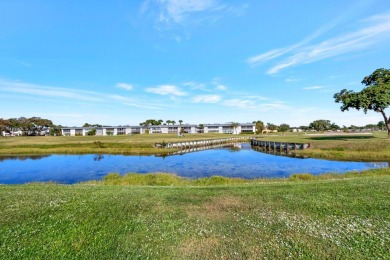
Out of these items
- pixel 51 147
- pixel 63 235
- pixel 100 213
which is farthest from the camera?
pixel 51 147

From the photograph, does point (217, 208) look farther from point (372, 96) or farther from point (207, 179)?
point (372, 96)

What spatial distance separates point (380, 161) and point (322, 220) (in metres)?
43.6

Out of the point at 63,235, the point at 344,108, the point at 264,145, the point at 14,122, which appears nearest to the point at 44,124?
the point at 14,122

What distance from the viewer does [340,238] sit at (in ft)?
28.1

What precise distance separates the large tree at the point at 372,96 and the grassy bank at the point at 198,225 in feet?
183

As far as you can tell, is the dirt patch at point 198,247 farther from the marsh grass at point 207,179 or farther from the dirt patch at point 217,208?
the marsh grass at point 207,179

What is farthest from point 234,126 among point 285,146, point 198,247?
point 198,247

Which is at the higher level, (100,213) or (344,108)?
(344,108)

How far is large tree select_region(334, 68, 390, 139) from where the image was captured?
2254 inches

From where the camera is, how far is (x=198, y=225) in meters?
9.78

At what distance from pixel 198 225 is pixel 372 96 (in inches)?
2598

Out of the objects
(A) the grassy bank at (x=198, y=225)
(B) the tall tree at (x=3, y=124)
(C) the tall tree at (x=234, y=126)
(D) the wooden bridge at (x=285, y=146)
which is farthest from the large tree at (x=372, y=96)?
(B) the tall tree at (x=3, y=124)

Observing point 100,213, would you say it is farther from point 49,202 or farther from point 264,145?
point 264,145

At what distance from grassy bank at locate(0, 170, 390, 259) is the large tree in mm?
55706
